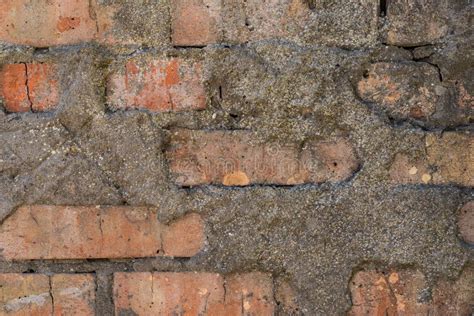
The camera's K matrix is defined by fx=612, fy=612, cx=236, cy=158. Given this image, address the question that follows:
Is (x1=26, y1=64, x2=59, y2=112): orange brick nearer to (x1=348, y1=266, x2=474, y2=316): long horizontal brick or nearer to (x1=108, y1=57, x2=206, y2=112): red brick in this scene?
(x1=108, y1=57, x2=206, y2=112): red brick

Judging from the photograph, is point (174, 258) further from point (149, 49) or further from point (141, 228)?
point (149, 49)

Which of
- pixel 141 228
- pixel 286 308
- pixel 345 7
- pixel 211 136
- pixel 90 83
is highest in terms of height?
pixel 345 7

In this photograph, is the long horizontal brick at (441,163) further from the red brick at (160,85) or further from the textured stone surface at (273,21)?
the red brick at (160,85)

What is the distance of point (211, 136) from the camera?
1.21 m

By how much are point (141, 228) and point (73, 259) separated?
6.2 inches

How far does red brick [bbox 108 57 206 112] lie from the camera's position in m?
1.20

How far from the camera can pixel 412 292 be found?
1.24 m

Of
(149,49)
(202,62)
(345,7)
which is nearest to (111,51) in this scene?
(149,49)

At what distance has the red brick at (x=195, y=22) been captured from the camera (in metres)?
1.20

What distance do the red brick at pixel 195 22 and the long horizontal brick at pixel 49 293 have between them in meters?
0.52

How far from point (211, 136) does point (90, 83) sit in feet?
0.85

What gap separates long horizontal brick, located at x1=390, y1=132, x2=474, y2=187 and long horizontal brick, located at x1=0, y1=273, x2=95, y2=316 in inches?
26.2

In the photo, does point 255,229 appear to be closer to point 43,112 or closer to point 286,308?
point 286,308

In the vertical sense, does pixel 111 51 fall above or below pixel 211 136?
above
